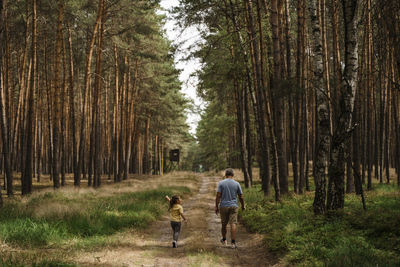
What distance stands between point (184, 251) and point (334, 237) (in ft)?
11.1

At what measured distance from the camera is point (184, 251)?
25.0 ft

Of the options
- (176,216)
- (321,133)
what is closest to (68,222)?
(176,216)

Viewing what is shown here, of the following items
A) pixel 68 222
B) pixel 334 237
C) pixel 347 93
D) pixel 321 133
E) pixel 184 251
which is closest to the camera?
pixel 334 237

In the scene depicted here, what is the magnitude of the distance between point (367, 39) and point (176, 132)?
31626 mm

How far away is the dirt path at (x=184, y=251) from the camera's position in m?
6.57

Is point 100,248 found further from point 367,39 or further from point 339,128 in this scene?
point 367,39

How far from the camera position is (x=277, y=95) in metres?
10.9

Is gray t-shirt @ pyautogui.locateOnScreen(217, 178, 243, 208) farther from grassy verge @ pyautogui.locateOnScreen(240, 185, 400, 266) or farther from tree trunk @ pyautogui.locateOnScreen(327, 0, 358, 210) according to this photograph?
tree trunk @ pyautogui.locateOnScreen(327, 0, 358, 210)

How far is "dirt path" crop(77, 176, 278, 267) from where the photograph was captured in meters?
6.57

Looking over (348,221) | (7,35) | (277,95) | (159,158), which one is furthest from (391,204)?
(159,158)

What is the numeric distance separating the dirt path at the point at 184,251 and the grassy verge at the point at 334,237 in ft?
1.72

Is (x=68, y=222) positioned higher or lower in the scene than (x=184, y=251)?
higher

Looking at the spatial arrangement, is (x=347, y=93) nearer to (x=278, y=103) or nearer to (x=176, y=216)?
(x=176, y=216)

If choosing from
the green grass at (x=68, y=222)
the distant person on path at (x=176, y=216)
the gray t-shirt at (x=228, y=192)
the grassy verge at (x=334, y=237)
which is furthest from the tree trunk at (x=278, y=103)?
the distant person on path at (x=176, y=216)
